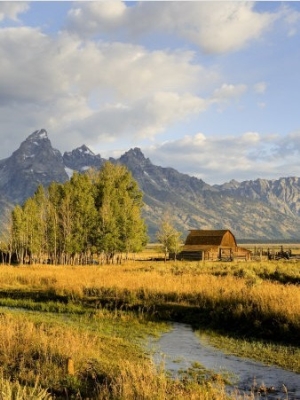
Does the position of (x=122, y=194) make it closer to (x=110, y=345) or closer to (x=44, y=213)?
(x=44, y=213)

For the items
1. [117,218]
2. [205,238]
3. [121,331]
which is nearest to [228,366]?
[121,331]

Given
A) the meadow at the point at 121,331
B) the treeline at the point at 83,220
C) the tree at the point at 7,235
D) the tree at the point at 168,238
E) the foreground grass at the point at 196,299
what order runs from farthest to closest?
1. the tree at the point at 168,238
2. the tree at the point at 7,235
3. the treeline at the point at 83,220
4. the foreground grass at the point at 196,299
5. the meadow at the point at 121,331

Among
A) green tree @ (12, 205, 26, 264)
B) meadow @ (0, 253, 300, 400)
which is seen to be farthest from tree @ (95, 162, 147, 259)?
meadow @ (0, 253, 300, 400)

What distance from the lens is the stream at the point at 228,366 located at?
38.0 feet

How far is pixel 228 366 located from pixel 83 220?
6561 centimetres

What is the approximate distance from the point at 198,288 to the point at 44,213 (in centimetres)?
6097

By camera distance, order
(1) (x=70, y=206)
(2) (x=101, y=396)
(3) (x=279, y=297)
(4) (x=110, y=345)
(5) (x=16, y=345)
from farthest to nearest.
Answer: (1) (x=70, y=206) → (3) (x=279, y=297) → (4) (x=110, y=345) → (5) (x=16, y=345) → (2) (x=101, y=396)

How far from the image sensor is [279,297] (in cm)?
2147

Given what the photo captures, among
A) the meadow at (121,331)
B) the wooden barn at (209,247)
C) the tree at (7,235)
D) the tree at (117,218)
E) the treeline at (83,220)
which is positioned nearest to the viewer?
the meadow at (121,331)

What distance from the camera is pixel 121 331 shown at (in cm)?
1927

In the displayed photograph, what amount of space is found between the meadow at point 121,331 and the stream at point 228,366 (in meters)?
0.56

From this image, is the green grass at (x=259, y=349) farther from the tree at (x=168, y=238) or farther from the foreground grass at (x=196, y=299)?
the tree at (x=168, y=238)

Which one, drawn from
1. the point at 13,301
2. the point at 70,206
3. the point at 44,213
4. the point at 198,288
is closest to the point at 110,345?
the point at 198,288

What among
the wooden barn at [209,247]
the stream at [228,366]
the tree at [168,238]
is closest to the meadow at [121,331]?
the stream at [228,366]
